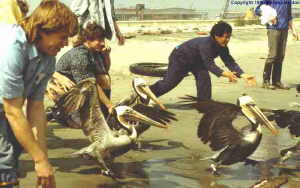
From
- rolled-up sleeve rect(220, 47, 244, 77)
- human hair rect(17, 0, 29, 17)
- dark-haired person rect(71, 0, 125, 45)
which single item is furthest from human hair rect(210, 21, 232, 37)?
human hair rect(17, 0, 29, 17)

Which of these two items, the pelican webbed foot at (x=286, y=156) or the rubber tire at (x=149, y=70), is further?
the rubber tire at (x=149, y=70)

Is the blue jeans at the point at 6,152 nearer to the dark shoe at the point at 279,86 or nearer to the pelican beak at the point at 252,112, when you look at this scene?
the pelican beak at the point at 252,112

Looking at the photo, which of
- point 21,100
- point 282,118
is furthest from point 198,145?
point 21,100

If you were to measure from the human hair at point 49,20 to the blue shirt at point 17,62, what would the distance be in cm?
5

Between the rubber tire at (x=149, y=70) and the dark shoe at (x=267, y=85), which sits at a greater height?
the rubber tire at (x=149, y=70)

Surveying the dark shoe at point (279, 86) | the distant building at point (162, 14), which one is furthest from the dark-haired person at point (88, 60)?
the distant building at point (162, 14)

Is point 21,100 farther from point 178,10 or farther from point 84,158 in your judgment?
point 178,10

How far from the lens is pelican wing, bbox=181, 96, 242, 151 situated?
6203 millimetres

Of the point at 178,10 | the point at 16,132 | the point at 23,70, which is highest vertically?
the point at 23,70

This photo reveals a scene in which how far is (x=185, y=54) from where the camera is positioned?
857cm

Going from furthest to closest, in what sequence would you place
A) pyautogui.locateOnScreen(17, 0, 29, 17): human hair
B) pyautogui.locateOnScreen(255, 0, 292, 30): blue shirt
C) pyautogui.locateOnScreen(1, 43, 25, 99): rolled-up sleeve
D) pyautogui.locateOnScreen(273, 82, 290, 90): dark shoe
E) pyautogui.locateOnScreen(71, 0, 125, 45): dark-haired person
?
pyautogui.locateOnScreen(273, 82, 290, 90): dark shoe
pyautogui.locateOnScreen(255, 0, 292, 30): blue shirt
pyautogui.locateOnScreen(71, 0, 125, 45): dark-haired person
pyautogui.locateOnScreen(17, 0, 29, 17): human hair
pyautogui.locateOnScreen(1, 43, 25, 99): rolled-up sleeve

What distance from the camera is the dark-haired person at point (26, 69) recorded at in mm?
3150

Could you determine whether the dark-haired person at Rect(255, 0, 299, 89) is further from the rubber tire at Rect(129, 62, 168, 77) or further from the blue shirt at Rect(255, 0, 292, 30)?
the rubber tire at Rect(129, 62, 168, 77)

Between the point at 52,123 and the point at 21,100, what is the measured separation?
17.6 feet
